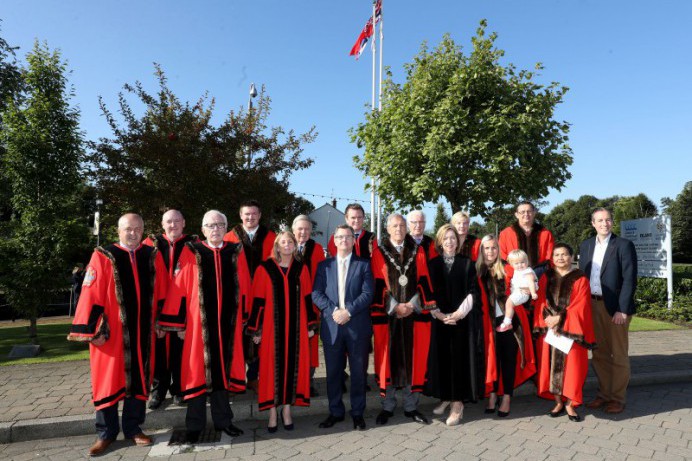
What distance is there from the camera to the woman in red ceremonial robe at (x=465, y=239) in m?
4.95

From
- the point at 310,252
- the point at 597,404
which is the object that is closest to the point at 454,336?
the point at 310,252

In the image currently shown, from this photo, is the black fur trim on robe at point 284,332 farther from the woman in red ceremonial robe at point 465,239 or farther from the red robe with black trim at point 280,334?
the woman in red ceremonial robe at point 465,239

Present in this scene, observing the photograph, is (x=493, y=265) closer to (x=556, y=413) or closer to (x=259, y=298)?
(x=556, y=413)

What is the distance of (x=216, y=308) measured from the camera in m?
4.19

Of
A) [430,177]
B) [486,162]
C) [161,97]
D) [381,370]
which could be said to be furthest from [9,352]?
[486,162]

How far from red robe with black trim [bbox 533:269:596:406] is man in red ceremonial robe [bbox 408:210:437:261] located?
1436 millimetres

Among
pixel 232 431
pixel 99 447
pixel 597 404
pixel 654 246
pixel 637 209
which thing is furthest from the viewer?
pixel 637 209

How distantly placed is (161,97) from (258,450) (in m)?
7.69

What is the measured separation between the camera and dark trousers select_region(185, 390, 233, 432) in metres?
4.09

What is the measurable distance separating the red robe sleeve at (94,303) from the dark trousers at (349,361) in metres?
2.16

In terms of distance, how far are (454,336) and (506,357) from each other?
702mm

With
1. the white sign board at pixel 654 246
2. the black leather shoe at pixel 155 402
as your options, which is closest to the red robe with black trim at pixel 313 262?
the black leather shoe at pixel 155 402

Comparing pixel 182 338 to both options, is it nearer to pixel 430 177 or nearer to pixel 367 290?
pixel 367 290

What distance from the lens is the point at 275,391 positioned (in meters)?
4.30
